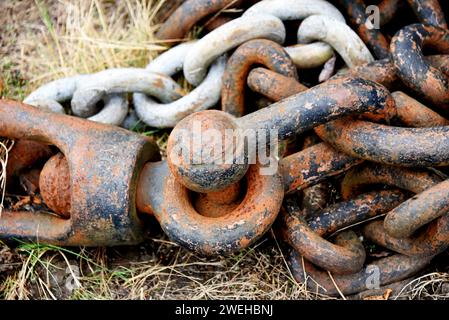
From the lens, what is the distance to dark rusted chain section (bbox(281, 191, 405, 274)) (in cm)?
180

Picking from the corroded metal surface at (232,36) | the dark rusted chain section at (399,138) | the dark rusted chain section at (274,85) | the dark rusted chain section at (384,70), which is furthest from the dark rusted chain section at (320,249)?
the corroded metal surface at (232,36)

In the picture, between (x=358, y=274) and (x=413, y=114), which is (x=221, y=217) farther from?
(x=413, y=114)

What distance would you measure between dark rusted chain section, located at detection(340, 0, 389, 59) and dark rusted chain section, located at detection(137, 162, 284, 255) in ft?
2.36

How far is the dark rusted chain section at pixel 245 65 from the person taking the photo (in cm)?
199

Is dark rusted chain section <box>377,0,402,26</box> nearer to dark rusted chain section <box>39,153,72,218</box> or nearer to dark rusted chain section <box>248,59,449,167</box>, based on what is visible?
dark rusted chain section <box>248,59,449,167</box>

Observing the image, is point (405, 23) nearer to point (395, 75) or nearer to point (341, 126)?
point (395, 75)

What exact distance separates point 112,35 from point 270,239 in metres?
1.13

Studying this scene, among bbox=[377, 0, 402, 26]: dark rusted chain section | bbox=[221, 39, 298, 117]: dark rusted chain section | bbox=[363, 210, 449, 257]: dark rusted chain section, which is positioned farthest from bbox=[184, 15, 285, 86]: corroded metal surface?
bbox=[363, 210, 449, 257]: dark rusted chain section

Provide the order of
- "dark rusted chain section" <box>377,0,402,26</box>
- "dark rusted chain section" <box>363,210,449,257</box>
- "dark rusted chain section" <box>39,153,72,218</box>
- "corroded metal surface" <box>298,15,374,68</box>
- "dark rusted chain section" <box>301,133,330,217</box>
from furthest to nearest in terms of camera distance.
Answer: "dark rusted chain section" <box>377,0,402,26</box> → "corroded metal surface" <box>298,15,374,68</box> → "dark rusted chain section" <box>301,133,330,217</box> → "dark rusted chain section" <box>39,153,72,218</box> → "dark rusted chain section" <box>363,210,449,257</box>

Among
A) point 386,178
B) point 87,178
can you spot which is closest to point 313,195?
point 386,178

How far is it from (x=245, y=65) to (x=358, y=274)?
784 mm

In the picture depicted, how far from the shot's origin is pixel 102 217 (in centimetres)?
181

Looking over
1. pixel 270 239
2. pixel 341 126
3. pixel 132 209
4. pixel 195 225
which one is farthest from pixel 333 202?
pixel 132 209

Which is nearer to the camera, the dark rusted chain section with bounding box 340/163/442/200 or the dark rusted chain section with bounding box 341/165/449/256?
the dark rusted chain section with bounding box 341/165/449/256
